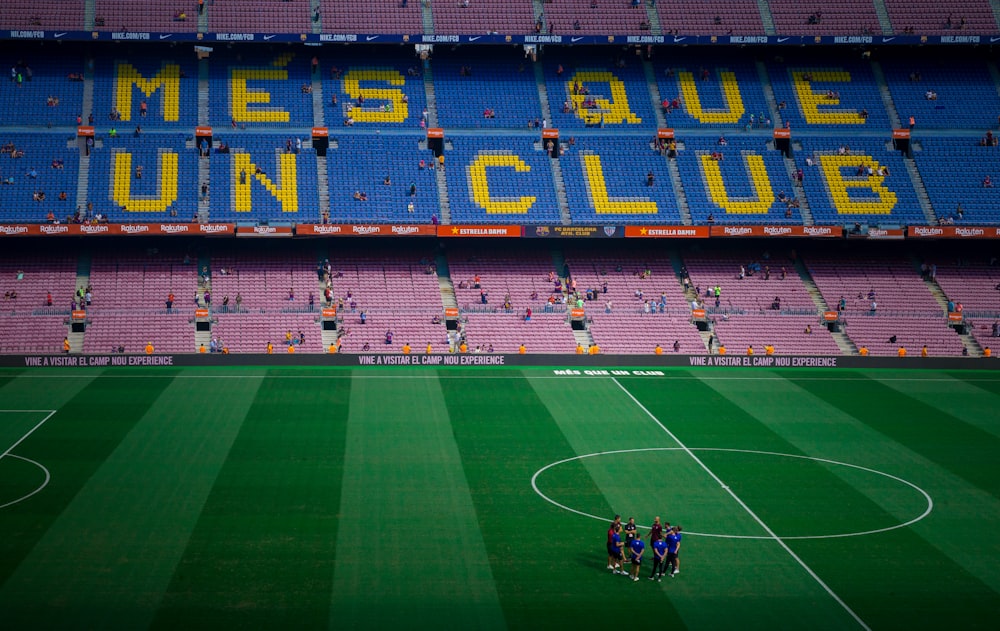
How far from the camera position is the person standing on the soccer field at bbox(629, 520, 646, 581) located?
84.9 ft

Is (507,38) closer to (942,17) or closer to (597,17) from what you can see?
(597,17)

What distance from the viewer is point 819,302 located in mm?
61844

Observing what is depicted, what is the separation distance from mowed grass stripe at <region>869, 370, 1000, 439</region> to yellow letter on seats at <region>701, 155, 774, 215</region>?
1437cm

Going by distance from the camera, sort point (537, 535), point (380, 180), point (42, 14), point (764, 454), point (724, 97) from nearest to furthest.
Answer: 1. point (537, 535)
2. point (764, 454)
3. point (380, 180)
4. point (42, 14)
5. point (724, 97)

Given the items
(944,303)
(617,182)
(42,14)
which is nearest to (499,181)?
(617,182)

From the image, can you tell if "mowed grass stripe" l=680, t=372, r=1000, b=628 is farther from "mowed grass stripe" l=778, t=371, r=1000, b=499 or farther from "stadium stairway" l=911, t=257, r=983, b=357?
"stadium stairway" l=911, t=257, r=983, b=357

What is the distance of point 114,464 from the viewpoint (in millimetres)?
34031

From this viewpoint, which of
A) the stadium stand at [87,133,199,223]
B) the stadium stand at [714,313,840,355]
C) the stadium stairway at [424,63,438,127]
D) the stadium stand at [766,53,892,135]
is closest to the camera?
the stadium stand at [714,313,840,355]

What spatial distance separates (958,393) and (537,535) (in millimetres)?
28975

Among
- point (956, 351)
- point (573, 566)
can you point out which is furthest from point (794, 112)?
point (573, 566)

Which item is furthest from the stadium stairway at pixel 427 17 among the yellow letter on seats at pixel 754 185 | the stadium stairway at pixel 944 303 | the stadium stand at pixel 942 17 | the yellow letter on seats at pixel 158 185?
the stadium stairway at pixel 944 303

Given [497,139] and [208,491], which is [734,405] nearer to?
[208,491]

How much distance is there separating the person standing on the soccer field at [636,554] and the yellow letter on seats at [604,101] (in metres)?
45.4

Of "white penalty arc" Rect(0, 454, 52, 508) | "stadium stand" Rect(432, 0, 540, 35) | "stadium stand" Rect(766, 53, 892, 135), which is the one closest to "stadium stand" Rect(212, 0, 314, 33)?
"stadium stand" Rect(432, 0, 540, 35)
